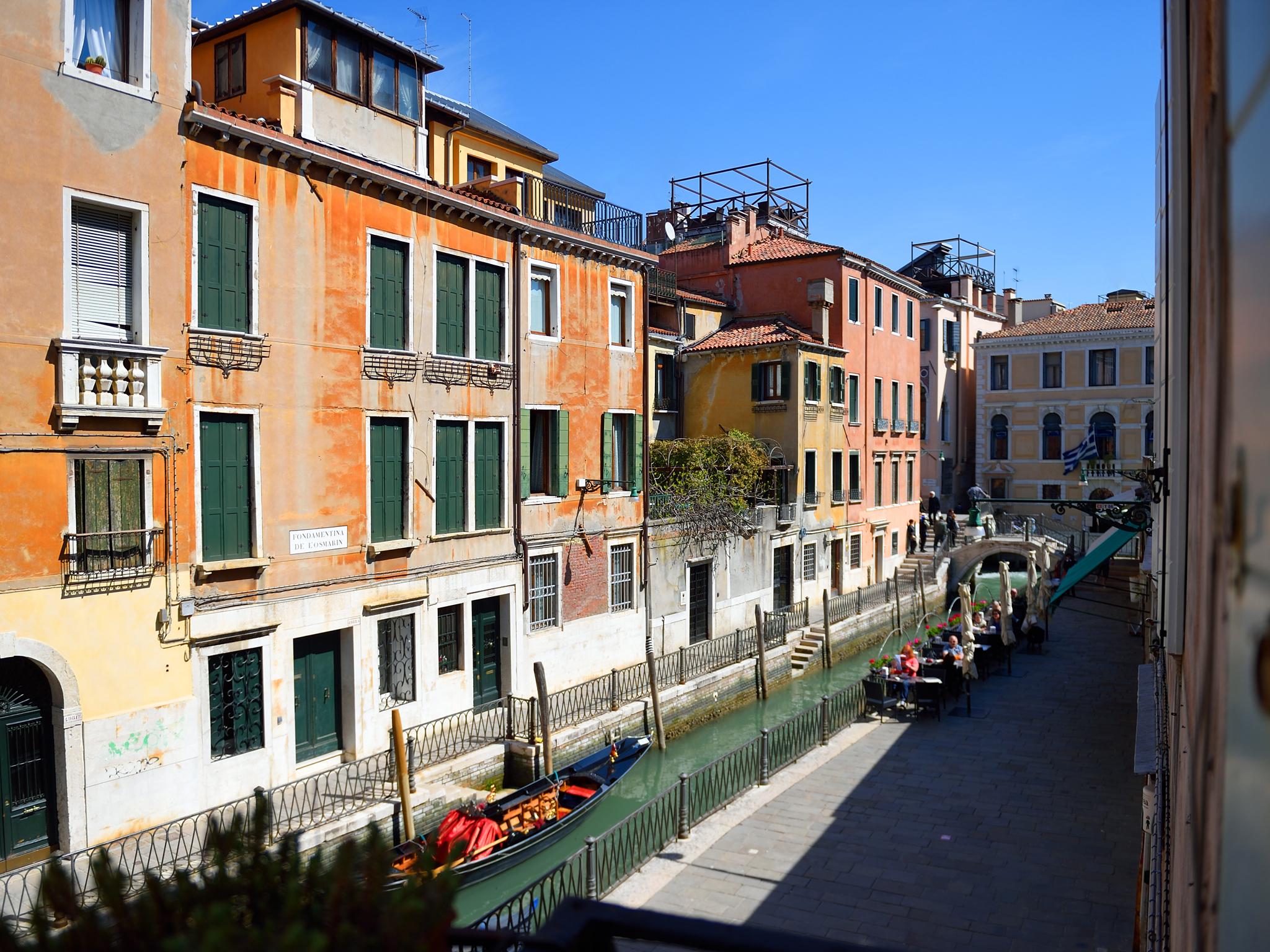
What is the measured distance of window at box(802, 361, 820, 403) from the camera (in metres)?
28.7

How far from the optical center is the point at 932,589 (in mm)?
34469

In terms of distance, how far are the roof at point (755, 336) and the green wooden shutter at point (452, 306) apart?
45.8ft

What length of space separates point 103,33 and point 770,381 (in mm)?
20667

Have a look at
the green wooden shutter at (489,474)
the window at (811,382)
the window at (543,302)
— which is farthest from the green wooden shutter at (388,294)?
the window at (811,382)

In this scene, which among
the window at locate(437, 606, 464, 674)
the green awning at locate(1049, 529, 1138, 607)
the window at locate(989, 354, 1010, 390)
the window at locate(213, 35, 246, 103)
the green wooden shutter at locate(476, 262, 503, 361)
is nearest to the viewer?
the window at locate(213, 35, 246, 103)

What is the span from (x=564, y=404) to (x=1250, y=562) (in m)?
18.0

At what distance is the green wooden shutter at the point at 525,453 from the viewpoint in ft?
58.3

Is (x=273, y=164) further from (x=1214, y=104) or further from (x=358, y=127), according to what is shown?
(x=1214, y=104)

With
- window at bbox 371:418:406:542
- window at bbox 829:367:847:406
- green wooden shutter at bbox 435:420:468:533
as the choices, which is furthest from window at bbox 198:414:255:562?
window at bbox 829:367:847:406

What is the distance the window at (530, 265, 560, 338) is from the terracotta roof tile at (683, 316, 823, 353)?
11.4 meters

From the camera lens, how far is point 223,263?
42.0 feet

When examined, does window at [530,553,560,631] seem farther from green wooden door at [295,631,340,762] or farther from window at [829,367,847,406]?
window at [829,367,847,406]

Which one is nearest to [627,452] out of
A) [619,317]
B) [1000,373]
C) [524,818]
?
[619,317]

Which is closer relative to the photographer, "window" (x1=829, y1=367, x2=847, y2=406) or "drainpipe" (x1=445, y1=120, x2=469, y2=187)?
Result: "drainpipe" (x1=445, y1=120, x2=469, y2=187)
